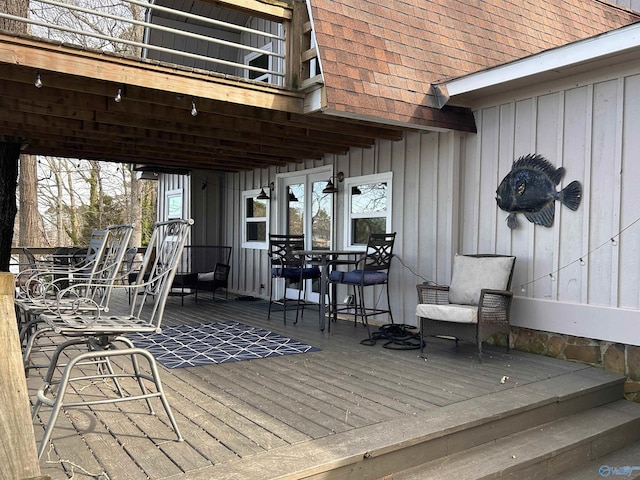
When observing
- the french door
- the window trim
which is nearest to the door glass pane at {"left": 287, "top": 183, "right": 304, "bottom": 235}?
the french door

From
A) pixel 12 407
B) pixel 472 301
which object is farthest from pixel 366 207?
pixel 12 407

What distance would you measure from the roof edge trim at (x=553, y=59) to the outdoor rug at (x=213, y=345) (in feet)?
9.11

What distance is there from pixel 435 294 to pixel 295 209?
11.4 ft

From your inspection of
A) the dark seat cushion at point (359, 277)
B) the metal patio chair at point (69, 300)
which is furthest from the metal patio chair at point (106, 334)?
the dark seat cushion at point (359, 277)

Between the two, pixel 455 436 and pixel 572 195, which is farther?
pixel 572 195

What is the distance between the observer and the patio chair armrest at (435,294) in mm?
4758

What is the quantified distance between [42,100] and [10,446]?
12.3 feet

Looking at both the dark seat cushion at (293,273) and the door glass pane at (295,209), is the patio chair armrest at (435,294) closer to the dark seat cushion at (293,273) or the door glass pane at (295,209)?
the dark seat cushion at (293,273)

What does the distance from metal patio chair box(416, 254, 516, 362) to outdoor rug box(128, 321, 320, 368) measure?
1101mm

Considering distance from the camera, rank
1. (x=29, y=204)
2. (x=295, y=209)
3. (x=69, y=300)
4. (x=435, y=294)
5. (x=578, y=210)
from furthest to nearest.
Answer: (x=29, y=204)
(x=295, y=209)
(x=435, y=294)
(x=578, y=210)
(x=69, y=300)

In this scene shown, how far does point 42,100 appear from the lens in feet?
14.6

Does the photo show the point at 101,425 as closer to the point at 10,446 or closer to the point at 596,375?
the point at 10,446

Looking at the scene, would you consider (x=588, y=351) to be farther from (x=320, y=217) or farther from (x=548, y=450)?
(x=320, y=217)

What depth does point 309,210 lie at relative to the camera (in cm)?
753
